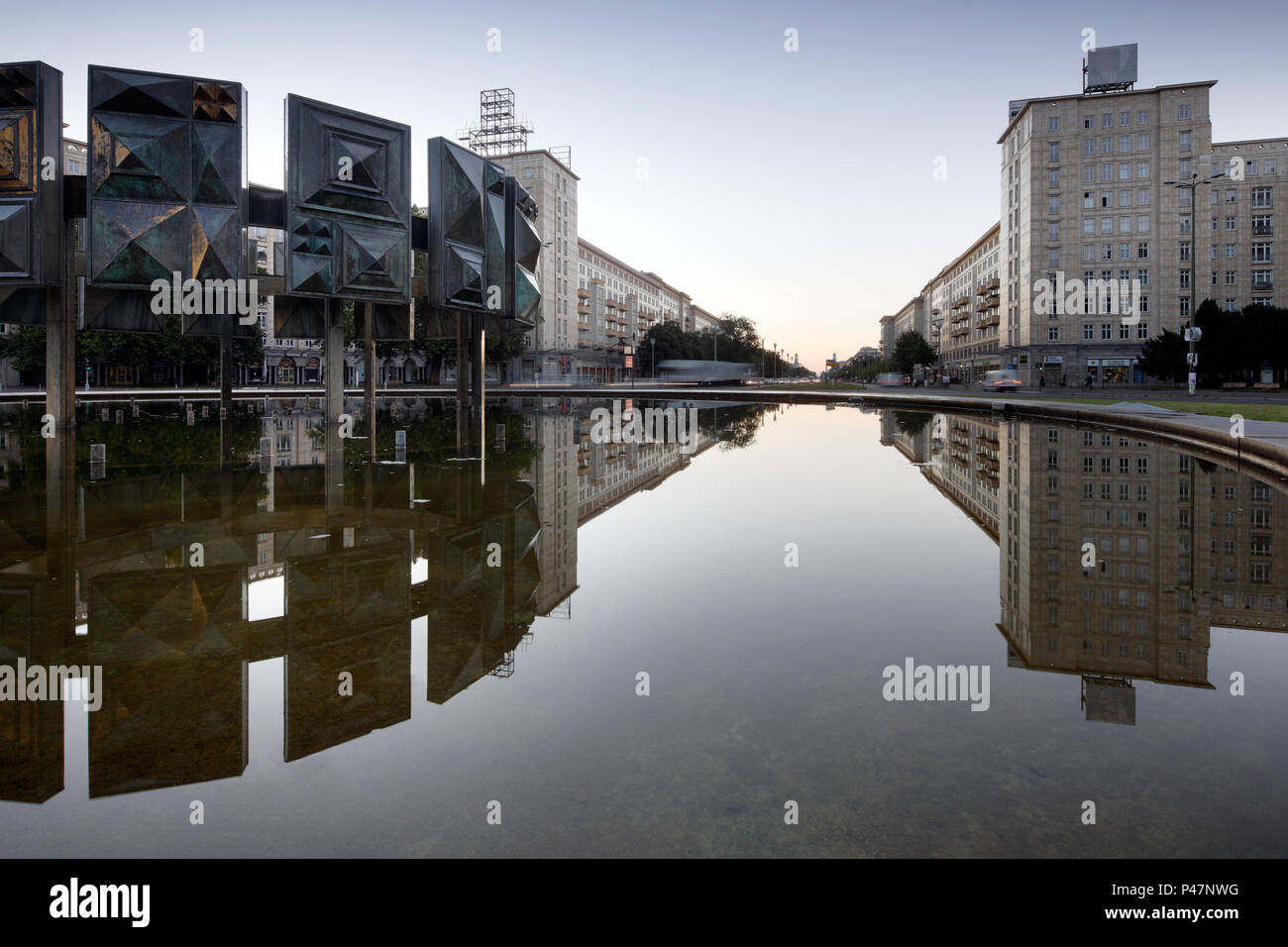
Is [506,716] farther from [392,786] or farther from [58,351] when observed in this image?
[58,351]

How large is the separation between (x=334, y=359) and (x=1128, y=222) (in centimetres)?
8031

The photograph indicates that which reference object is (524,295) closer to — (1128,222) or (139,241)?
(139,241)

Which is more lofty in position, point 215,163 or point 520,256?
point 215,163

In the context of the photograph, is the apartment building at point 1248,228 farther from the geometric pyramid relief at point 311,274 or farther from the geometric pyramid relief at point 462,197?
the geometric pyramid relief at point 311,274

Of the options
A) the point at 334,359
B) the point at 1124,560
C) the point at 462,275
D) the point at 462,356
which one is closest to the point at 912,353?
the point at 462,356

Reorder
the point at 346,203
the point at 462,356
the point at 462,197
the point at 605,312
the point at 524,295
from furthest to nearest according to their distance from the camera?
the point at 605,312
the point at 462,356
the point at 524,295
the point at 462,197
the point at 346,203

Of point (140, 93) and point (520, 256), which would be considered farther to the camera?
point (520, 256)

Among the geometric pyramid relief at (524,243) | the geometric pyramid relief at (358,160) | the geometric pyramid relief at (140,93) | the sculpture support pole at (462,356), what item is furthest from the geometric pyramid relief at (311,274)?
the geometric pyramid relief at (524,243)

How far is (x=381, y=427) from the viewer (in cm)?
2794

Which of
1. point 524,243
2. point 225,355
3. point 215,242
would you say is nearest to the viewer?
point 215,242

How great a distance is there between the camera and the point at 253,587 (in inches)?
292

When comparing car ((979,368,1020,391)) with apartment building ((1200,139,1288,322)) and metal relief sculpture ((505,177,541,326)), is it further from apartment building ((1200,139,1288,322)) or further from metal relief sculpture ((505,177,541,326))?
metal relief sculpture ((505,177,541,326))

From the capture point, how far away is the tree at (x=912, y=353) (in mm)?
115125

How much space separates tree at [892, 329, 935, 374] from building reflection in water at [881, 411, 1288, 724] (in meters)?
103
